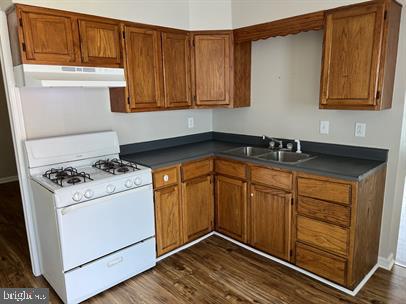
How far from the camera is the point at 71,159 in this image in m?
2.50

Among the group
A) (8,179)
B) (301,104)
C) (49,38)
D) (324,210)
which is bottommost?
(8,179)

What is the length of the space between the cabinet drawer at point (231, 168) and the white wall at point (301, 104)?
647 mm

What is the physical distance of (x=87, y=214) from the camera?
2096 mm

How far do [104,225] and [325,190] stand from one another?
170cm

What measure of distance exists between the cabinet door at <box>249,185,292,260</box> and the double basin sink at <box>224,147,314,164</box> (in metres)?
0.36

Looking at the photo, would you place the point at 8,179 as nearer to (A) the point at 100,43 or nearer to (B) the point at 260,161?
(A) the point at 100,43

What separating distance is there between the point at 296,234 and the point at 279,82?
153cm

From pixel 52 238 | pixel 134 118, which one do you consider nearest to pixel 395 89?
pixel 134 118

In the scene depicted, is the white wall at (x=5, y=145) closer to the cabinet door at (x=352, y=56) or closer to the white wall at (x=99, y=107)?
the white wall at (x=99, y=107)

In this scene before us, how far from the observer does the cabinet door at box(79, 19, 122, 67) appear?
7.65 ft

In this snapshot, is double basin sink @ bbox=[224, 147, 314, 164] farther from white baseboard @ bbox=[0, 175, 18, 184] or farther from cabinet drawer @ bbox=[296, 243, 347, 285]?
white baseboard @ bbox=[0, 175, 18, 184]

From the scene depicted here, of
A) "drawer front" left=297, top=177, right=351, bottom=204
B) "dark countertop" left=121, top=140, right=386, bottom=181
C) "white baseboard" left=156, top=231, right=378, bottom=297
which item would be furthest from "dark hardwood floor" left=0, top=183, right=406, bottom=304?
"dark countertop" left=121, top=140, right=386, bottom=181

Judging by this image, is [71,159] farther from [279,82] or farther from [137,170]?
[279,82]

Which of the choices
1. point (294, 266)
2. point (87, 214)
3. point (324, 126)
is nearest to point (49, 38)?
point (87, 214)
